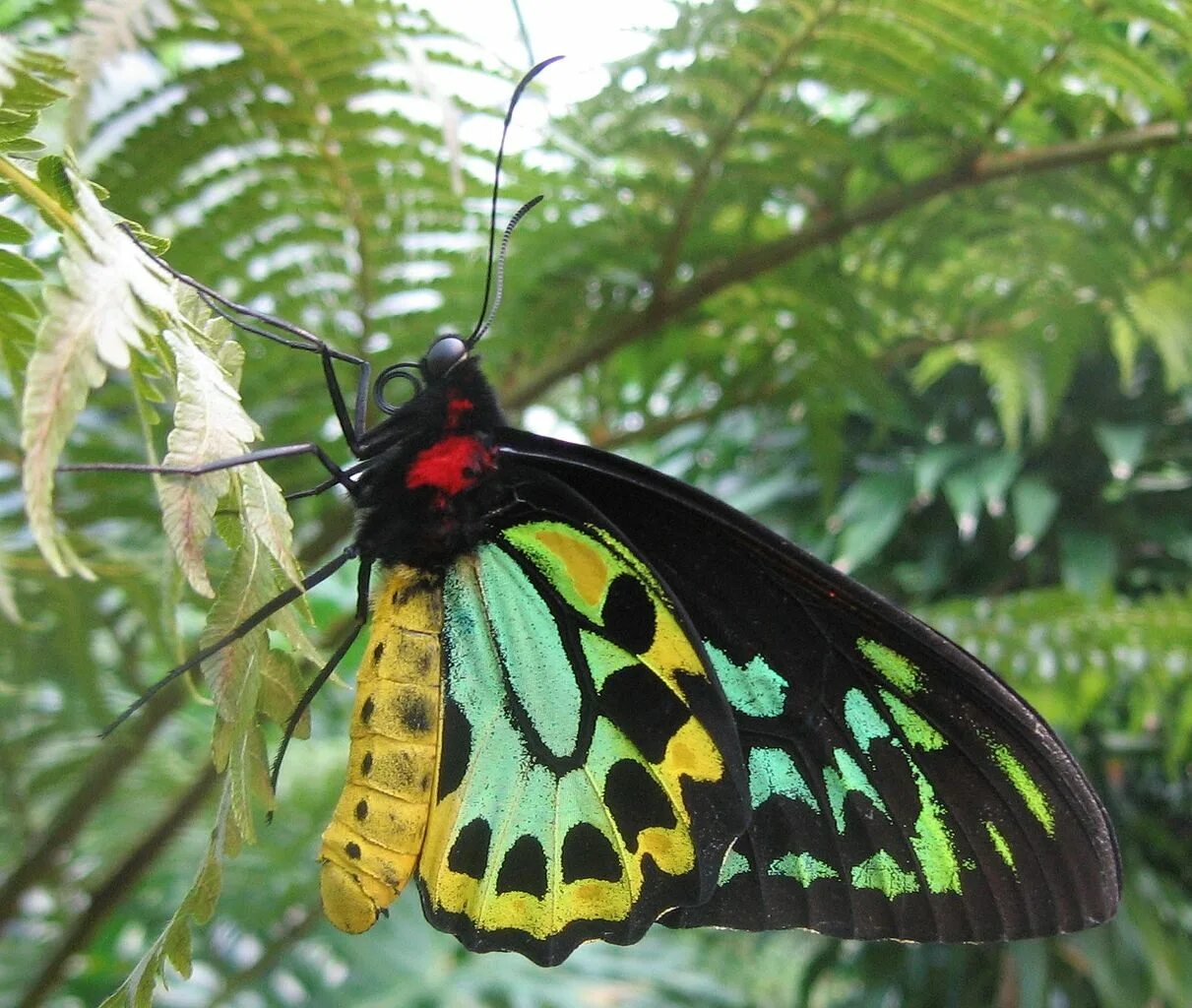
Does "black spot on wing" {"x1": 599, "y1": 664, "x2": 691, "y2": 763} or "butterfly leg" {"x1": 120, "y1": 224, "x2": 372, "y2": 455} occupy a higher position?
"butterfly leg" {"x1": 120, "y1": 224, "x2": 372, "y2": 455}

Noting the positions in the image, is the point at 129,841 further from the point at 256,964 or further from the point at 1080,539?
the point at 1080,539

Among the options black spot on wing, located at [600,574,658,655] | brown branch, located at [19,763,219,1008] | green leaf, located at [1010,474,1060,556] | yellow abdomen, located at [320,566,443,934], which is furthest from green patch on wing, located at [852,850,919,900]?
green leaf, located at [1010,474,1060,556]

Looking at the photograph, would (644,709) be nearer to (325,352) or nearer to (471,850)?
(471,850)

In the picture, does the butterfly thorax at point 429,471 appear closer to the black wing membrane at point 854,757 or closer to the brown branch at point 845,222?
the black wing membrane at point 854,757

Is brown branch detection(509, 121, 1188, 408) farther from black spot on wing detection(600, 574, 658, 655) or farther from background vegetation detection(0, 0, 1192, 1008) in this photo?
black spot on wing detection(600, 574, 658, 655)

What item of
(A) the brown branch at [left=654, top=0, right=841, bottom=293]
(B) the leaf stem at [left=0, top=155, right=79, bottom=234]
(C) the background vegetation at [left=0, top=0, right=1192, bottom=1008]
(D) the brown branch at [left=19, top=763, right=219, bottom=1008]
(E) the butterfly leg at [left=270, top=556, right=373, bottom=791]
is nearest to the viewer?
(B) the leaf stem at [left=0, top=155, right=79, bottom=234]

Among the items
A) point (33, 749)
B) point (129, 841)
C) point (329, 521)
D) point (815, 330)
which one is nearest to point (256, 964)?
point (129, 841)

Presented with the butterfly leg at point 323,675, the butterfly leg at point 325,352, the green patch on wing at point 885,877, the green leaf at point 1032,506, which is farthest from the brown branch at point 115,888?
the green leaf at point 1032,506

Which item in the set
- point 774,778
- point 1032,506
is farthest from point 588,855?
point 1032,506
